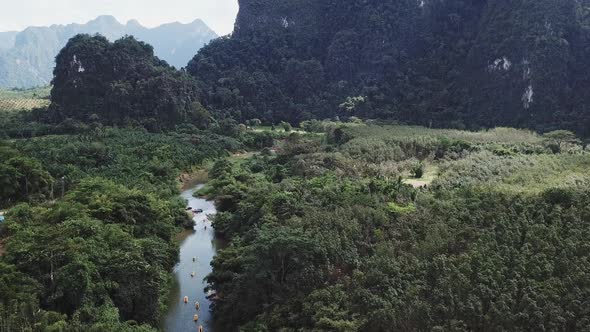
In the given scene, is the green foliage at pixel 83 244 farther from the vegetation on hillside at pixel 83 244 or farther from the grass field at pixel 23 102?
the grass field at pixel 23 102

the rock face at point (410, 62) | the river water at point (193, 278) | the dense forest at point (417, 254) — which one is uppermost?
the rock face at point (410, 62)

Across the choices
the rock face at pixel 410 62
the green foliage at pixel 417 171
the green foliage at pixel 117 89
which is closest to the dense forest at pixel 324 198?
the green foliage at pixel 117 89

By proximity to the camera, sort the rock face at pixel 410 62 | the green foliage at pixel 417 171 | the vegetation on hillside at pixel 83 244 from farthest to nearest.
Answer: the rock face at pixel 410 62 → the green foliage at pixel 417 171 → the vegetation on hillside at pixel 83 244

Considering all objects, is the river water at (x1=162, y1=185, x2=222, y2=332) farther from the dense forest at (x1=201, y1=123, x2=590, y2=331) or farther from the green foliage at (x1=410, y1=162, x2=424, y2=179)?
the green foliage at (x1=410, y1=162, x2=424, y2=179)

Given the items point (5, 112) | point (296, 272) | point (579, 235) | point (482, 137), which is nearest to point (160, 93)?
point (5, 112)

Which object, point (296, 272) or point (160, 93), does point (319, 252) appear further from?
point (160, 93)

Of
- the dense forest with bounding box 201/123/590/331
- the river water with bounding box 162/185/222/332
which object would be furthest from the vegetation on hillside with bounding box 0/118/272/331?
the dense forest with bounding box 201/123/590/331
